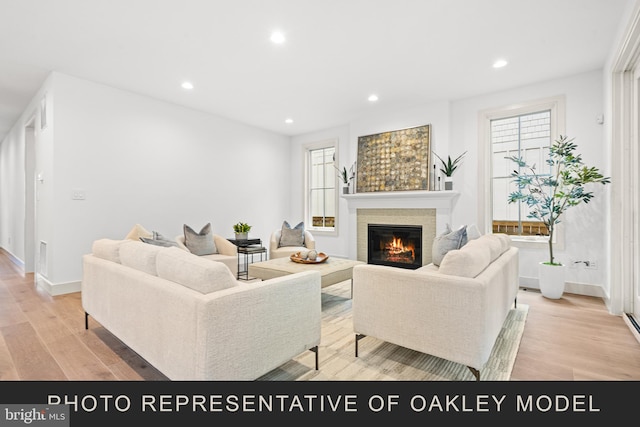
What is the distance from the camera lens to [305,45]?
313 cm

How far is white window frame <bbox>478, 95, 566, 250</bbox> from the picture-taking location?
3912 millimetres

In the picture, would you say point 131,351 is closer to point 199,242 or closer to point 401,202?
point 199,242

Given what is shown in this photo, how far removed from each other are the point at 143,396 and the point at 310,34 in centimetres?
306

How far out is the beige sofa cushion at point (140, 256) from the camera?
1.90 m

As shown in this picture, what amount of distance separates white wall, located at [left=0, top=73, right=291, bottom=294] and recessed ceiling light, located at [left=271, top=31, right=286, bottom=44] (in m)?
2.56

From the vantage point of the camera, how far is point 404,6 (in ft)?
8.34

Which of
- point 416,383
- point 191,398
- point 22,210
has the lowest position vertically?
point 416,383

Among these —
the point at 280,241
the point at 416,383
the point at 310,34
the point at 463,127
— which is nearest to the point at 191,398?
the point at 416,383

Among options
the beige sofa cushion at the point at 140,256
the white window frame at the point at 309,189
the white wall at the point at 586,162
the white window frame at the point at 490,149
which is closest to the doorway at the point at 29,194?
the beige sofa cushion at the point at 140,256

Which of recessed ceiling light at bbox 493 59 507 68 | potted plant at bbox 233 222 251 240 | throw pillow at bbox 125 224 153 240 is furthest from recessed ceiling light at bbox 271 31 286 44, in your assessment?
potted plant at bbox 233 222 251 240

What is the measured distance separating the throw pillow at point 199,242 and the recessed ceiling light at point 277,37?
8.61 ft

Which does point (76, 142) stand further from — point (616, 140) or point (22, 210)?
point (616, 140)

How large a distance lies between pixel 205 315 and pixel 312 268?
203 centimetres

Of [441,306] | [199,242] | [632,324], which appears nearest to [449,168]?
[632,324]
